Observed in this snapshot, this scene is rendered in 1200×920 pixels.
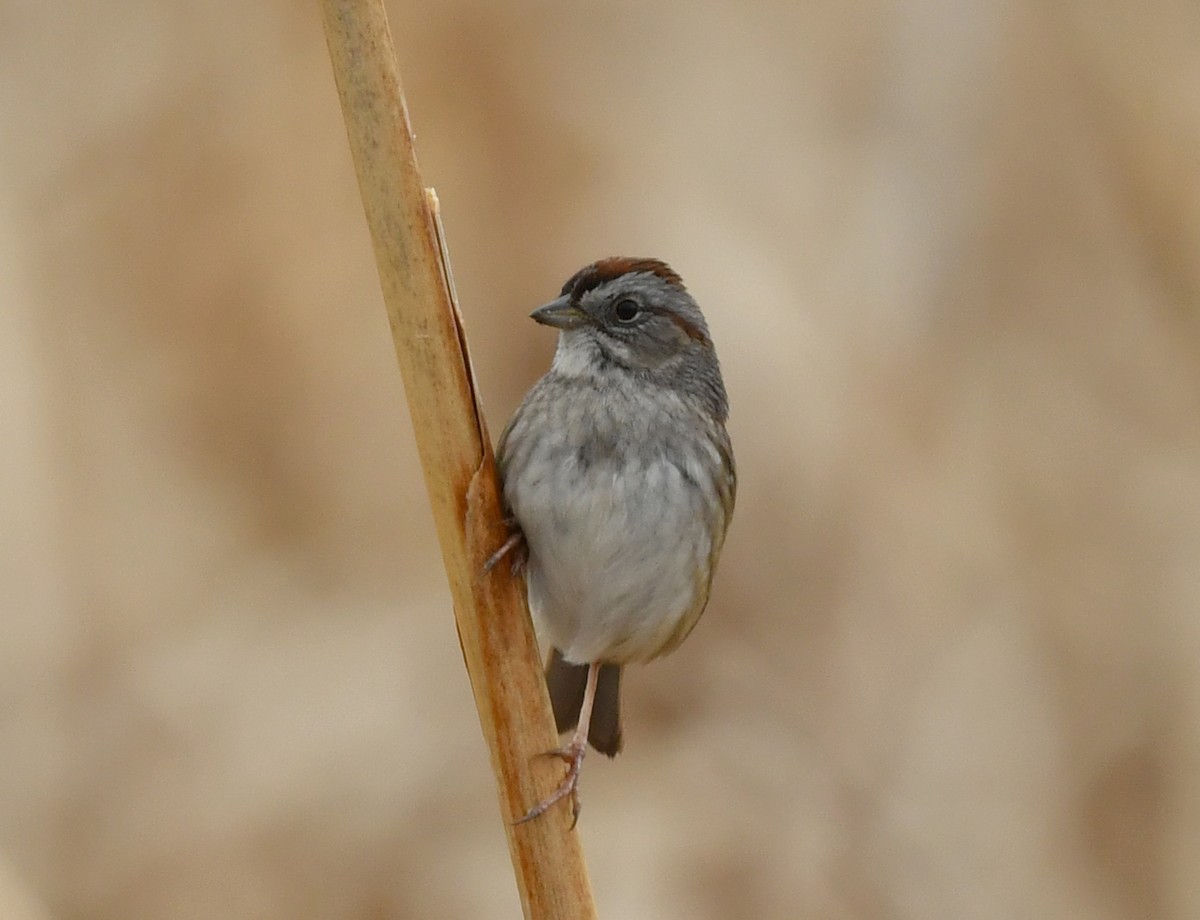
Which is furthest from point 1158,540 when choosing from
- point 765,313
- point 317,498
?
point 317,498

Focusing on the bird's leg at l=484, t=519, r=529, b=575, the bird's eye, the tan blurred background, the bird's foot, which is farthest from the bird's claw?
the tan blurred background

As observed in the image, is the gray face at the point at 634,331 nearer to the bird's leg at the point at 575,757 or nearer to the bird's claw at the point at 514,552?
the bird's claw at the point at 514,552

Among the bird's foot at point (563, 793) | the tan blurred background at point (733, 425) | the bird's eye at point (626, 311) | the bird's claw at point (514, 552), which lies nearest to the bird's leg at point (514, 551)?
the bird's claw at point (514, 552)

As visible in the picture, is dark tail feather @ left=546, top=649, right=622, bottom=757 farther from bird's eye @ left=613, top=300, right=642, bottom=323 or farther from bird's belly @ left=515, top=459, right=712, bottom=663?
bird's eye @ left=613, top=300, right=642, bottom=323

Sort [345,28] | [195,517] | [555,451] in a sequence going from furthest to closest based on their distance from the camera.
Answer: [195,517] → [555,451] → [345,28]

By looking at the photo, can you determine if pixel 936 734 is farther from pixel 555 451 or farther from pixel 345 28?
pixel 345 28

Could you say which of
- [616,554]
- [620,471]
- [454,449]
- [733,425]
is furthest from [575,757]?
[733,425]

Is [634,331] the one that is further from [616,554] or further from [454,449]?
[454,449]
